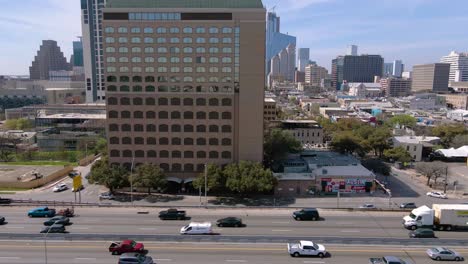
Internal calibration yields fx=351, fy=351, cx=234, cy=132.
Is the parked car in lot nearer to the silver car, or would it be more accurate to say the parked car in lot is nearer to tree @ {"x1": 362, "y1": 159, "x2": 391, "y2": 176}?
the silver car

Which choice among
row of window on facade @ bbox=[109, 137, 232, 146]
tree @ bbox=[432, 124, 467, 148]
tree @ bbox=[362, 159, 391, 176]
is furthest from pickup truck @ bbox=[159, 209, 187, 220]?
tree @ bbox=[432, 124, 467, 148]

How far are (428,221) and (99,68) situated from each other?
15761cm

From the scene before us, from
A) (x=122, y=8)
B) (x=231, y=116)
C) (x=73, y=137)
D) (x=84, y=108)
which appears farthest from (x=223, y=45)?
(x=84, y=108)

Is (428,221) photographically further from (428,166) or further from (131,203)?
(131,203)

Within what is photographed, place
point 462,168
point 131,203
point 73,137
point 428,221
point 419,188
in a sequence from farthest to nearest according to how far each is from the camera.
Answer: point 73,137, point 462,168, point 419,188, point 131,203, point 428,221

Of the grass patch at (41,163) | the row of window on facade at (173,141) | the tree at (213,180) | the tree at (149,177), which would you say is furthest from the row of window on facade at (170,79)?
the grass patch at (41,163)

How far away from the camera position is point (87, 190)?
63.9 metres

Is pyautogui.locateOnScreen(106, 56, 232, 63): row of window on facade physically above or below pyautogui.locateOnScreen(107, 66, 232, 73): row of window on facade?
above

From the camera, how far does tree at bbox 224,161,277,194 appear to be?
55.5 m

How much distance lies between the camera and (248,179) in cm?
5569

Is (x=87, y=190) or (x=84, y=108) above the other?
(x=84, y=108)

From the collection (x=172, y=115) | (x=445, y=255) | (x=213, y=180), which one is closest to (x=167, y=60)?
(x=172, y=115)

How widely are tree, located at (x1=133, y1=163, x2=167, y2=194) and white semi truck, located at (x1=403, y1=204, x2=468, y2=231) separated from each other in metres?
37.2

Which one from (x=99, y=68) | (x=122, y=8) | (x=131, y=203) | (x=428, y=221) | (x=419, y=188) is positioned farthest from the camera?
(x=99, y=68)
